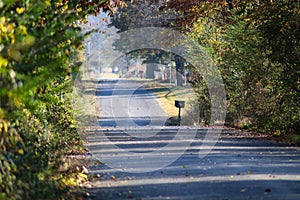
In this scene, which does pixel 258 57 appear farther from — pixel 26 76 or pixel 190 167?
pixel 26 76

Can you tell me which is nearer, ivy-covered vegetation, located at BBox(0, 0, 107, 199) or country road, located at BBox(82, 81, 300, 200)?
ivy-covered vegetation, located at BBox(0, 0, 107, 199)

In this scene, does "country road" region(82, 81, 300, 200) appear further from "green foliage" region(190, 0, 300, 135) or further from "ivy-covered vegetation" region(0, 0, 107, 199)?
"green foliage" region(190, 0, 300, 135)

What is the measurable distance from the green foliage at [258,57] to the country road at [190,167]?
219cm

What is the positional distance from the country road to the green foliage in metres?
2.19

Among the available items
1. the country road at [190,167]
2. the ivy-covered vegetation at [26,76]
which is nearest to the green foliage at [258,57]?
the country road at [190,167]

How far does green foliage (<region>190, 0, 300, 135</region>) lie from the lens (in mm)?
23250

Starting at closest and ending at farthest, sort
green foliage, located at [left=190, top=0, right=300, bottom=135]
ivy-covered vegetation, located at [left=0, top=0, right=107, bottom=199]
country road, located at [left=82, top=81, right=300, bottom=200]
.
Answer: ivy-covered vegetation, located at [left=0, top=0, right=107, bottom=199] < country road, located at [left=82, top=81, right=300, bottom=200] < green foliage, located at [left=190, top=0, right=300, bottom=135]

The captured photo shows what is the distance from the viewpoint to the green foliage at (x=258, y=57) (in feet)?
76.3

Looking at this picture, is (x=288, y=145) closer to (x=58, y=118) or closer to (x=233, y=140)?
(x=233, y=140)

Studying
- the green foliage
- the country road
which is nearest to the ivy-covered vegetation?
the country road

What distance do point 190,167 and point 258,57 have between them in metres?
14.2

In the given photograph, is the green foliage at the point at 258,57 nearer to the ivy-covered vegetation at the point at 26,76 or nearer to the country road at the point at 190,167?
the country road at the point at 190,167

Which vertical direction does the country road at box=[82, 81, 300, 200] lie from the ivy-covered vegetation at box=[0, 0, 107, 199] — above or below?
below

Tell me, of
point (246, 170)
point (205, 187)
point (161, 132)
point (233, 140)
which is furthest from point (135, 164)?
point (161, 132)
